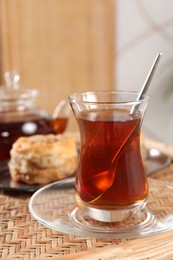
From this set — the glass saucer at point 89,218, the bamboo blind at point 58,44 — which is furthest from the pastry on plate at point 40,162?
the bamboo blind at point 58,44

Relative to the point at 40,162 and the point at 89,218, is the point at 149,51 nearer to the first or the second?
the point at 40,162

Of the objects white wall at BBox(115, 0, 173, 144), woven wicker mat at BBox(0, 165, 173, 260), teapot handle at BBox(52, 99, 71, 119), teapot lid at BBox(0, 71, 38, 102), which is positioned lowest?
white wall at BBox(115, 0, 173, 144)

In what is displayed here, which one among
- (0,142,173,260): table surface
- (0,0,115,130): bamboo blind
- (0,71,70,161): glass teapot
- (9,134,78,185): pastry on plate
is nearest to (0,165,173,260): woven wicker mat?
(0,142,173,260): table surface

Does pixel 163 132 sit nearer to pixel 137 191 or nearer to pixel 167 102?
pixel 167 102

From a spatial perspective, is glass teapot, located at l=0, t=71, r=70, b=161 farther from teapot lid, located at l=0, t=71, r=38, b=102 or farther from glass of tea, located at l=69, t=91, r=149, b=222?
glass of tea, located at l=69, t=91, r=149, b=222

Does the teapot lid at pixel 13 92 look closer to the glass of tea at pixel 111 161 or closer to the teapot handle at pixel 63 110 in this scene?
the teapot handle at pixel 63 110

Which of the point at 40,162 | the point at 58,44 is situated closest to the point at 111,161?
the point at 40,162
